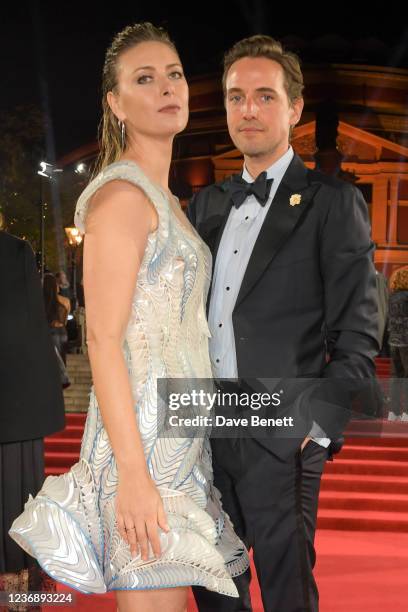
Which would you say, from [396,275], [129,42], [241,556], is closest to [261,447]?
[241,556]

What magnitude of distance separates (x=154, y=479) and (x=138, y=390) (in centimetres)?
22

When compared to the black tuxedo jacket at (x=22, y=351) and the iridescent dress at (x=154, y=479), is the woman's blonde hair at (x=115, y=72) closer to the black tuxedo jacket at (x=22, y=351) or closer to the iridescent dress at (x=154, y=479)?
the iridescent dress at (x=154, y=479)

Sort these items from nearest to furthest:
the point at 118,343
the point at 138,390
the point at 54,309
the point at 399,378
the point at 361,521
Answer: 1. the point at 118,343
2. the point at 138,390
3. the point at 361,521
4. the point at 399,378
5. the point at 54,309

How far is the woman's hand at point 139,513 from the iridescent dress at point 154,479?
0.04 meters

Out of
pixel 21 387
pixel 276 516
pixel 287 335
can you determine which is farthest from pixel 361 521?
pixel 287 335

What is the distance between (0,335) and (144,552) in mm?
1351

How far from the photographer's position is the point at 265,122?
2.49m

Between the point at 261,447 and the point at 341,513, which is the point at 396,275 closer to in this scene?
the point at 341,513

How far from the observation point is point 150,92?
2.15 meters

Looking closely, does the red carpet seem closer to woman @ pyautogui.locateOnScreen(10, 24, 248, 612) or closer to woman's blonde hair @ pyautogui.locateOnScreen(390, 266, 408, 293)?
woman's blonde hair @ pyautogui.locateOnScreen(390, 266, 408, 293)

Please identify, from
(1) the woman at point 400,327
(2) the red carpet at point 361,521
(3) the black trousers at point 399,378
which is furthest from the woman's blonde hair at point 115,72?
(1) the woman at point 400,327

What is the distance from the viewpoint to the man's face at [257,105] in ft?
8.15

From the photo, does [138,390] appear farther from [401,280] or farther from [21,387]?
[401,280]

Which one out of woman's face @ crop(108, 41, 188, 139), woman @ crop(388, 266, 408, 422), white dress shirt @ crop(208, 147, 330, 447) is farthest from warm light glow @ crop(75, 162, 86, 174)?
woman's face @ crop(108, 41, 188, 139)
